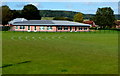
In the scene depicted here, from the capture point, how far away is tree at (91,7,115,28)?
126 metres

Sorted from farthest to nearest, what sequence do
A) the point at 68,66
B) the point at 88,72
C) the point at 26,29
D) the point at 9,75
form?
the point at 26,29 → the point at 68,66 → the point at 88,72 → the point at 9,75

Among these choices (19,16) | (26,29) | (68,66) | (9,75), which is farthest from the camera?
(19,16)

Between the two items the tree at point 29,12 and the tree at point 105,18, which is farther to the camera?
the tree at point 105,18

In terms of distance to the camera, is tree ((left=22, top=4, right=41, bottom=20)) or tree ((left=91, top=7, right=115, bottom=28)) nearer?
tree ((left=22, top=4, right=41, bottom=20))

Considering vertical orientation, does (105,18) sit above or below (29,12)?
below

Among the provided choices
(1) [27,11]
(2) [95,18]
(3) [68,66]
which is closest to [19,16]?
(1) [27,11]

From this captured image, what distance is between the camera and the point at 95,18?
131 meters

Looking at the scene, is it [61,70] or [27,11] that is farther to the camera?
[27,11]

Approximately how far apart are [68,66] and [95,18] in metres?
119

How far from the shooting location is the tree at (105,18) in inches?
4970

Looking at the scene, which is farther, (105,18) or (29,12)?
(105,18)

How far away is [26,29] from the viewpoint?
8594cm

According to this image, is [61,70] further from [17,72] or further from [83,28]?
[83,28]

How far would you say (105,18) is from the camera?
126812 mm
